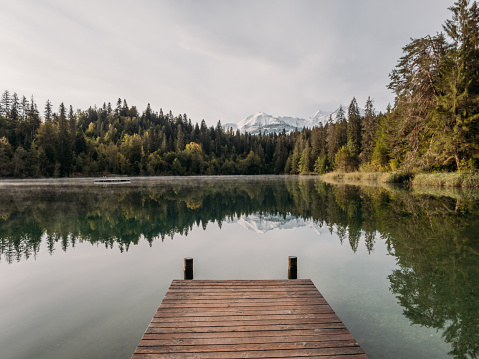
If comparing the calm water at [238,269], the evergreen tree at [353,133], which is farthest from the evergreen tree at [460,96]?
the evergreen tree at [353,133]

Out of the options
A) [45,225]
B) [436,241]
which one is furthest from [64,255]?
[436,241]

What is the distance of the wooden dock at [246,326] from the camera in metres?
4.05

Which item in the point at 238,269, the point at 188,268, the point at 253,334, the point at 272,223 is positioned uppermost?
the point at 188,268

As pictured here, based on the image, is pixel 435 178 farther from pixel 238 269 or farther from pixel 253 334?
pixel 253 334

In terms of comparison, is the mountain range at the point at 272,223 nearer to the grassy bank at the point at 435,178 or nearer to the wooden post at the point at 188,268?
the wooden post at the point at 188,268

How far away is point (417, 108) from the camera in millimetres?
34156

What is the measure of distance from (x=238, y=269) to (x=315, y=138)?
106138 mm

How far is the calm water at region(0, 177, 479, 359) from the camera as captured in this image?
5371mm

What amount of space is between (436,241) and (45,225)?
2018cm

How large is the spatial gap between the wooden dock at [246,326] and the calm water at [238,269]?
0.86m

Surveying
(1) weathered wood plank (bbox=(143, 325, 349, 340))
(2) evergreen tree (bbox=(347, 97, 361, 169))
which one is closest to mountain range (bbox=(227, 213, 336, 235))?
(1) weathered wood plank (bbox=(143, 325, 349, 340))

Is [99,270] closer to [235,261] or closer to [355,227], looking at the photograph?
[235,261]

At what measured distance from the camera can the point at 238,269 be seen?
9469 mm

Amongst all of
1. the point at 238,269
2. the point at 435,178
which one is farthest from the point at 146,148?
the point at 238,269
